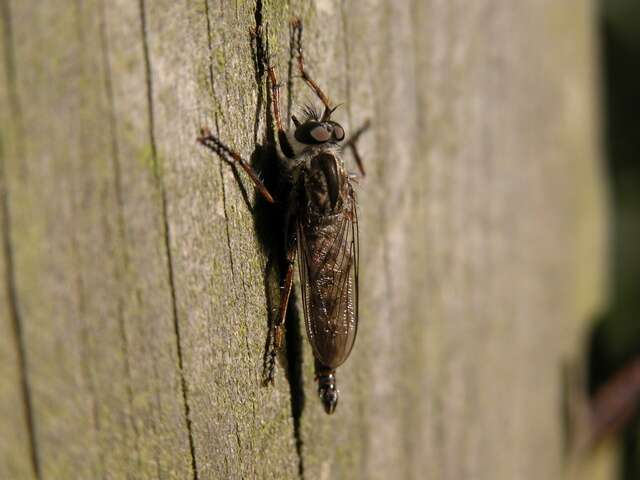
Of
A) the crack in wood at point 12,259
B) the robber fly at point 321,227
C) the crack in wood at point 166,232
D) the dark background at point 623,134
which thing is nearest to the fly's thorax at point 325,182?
the robber fly at point 321,227

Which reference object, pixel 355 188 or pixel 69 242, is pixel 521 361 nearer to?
pixel 355 188

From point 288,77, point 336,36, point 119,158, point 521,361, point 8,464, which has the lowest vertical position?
point 521,361

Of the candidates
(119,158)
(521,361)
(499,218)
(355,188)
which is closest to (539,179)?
(499,218)

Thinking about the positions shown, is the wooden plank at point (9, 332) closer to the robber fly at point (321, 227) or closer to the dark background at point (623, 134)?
the robber fly at point (321, 227)

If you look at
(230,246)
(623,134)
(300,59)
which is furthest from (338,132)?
(623,134)

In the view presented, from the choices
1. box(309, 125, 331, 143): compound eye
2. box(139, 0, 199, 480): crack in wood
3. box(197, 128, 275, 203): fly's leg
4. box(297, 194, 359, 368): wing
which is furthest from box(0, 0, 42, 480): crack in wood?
box(309, 125, 331, 143): compound eye

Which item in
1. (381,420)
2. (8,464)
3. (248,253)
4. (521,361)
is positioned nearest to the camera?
(8,464)

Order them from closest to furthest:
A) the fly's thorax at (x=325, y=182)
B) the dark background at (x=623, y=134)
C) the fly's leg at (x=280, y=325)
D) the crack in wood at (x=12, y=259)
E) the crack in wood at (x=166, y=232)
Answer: the crack in wood at (x=12, y=259) < the crack in wood at (x=166, y=232) < the fly's leg at (x=280, y=325) < the fly's thorax at (x=325, y=182) < the dark background at (x=623, y=134)

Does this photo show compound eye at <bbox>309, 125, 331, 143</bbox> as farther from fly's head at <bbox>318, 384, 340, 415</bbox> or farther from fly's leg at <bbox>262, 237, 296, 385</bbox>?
fly's head at <bbox>318, 384, 340, 415</bbox>
